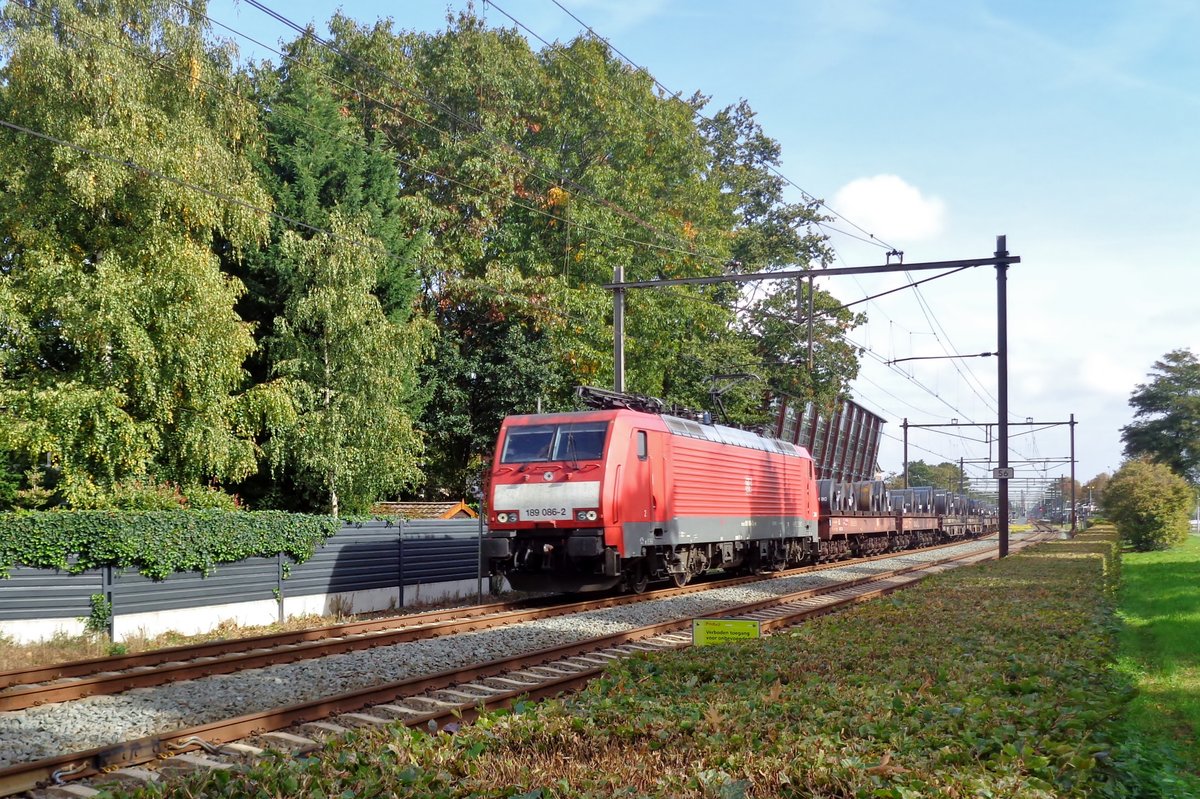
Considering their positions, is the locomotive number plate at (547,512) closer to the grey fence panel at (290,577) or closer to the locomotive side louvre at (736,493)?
the locomotive side louvre at (736,493)

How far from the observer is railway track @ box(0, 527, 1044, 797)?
6844mm

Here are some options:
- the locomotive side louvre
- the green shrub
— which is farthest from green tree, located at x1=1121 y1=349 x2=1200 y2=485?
the green shrub

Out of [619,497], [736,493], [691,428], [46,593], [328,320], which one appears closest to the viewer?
Result: [46,593]

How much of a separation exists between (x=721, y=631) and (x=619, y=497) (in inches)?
269

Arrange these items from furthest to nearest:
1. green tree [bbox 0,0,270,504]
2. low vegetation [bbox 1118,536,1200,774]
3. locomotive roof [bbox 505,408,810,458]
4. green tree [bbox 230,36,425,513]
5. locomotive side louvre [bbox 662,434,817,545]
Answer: green tree [bbox 230,36,425,513], locomotive side louvre [bbox 662,434,817,545], green tree [bbox 0,0,270,504], locomotive roof [bbox 505,408,810,458], low vegetation [bbox 1118,536,1200,774]

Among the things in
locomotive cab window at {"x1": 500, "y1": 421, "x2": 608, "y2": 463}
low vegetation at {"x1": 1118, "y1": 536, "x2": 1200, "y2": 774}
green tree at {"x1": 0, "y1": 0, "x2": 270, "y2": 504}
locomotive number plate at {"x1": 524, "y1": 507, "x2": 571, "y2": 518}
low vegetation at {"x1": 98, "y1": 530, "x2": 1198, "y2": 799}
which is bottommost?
low vegetation at {"x1": 1118, "y1": 536, "x2": 1200, "y2": 774}

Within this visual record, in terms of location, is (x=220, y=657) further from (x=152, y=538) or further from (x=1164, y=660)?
(x=1164, y=660)

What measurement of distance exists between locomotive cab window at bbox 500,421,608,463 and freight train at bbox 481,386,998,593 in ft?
0.08

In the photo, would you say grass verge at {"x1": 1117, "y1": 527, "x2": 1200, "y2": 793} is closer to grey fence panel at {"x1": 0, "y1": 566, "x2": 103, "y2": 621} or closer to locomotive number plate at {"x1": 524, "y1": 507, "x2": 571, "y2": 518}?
locomotive number plate at {"x1": 524, "y1": 507, "x2": 571, "y2": 518}

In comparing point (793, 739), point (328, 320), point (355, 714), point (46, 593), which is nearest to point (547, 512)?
point (46, 593)

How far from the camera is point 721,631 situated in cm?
1090

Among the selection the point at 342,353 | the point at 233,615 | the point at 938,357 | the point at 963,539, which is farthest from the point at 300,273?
the point at 963,539

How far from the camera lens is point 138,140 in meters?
20.6

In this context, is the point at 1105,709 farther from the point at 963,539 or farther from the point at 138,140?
the point at 963,539
